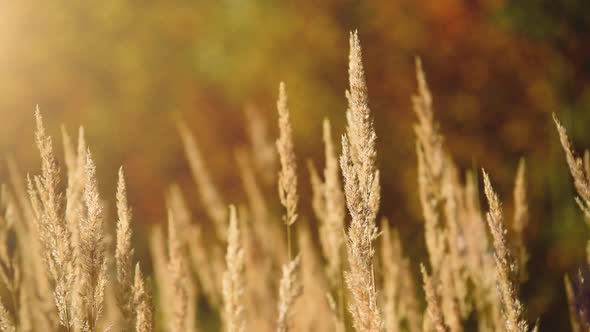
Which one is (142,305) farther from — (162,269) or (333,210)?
(162,269)

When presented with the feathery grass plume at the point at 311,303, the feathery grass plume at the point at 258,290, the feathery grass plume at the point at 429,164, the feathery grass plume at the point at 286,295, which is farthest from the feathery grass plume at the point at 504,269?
the feathery grass plume at the point at 258,290

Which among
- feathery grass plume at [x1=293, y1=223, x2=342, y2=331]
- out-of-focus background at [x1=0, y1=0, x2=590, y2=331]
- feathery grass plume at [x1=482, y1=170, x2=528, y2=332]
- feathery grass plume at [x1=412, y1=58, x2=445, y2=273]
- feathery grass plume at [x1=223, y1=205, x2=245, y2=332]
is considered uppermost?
out-of-focus background at [x1=0, y1=0, x2=590, y2=331]

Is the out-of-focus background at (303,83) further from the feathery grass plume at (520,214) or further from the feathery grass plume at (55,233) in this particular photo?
the feathery grass plume at (55,233)

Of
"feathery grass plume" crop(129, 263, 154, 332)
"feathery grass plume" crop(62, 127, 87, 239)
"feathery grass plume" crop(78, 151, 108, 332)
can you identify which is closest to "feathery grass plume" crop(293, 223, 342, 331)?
"feathery grass plume" crop(62, 127, 87, 239)

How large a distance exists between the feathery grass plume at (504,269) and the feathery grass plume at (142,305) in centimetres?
79

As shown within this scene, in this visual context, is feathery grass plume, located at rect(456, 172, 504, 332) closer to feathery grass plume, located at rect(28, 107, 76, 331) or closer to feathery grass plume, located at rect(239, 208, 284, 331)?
feathery grass plume, located at rect(239, 208, 284, 331)

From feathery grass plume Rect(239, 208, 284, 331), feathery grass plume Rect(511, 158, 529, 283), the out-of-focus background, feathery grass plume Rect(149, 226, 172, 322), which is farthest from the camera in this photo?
the out-of-focus background

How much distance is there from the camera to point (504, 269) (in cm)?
147

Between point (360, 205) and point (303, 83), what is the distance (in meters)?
5.53

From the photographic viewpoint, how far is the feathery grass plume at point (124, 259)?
162 centimetres

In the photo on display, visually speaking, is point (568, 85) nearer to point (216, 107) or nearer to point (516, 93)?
point (516, 93)

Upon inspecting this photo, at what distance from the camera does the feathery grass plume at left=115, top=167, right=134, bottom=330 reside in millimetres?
1620

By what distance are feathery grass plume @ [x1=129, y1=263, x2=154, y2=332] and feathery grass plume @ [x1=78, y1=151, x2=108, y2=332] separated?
0.38 ft

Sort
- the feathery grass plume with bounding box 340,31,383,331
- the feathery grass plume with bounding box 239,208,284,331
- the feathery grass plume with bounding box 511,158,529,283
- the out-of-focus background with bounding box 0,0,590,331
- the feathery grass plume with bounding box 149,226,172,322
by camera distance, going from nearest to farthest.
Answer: the feathery grass plume with bounding box 340,31,383,331 < the feathery grass plume with bounding box 511,158,529,283 < the feathery grass plume with bounding box 149,226,172,322 < the feathery grass plume with bounding box 239,208,284,331 < the out-of-focus background with bounding box 0,0,590,331
